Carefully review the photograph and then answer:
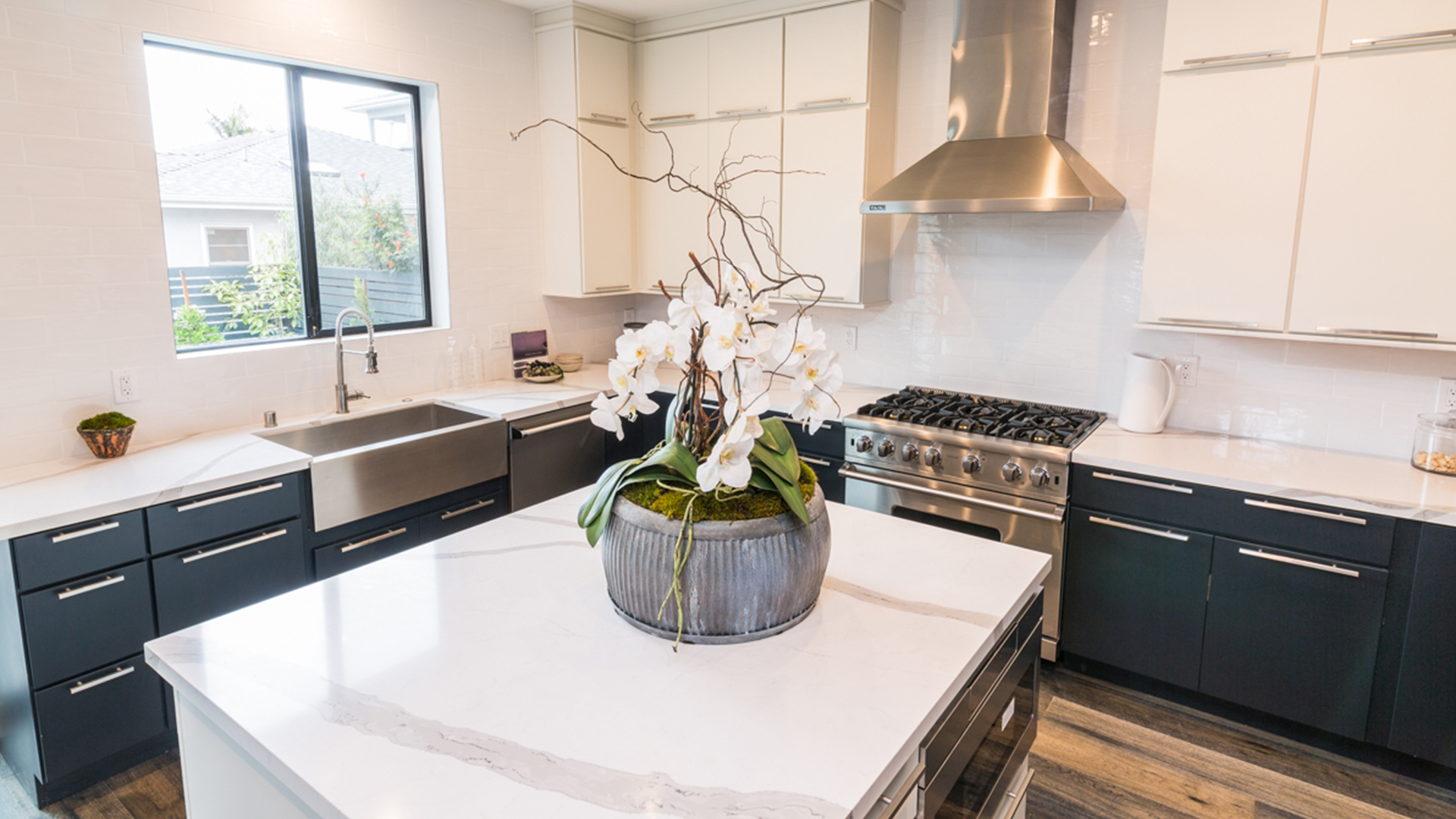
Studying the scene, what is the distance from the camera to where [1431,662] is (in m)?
2.50

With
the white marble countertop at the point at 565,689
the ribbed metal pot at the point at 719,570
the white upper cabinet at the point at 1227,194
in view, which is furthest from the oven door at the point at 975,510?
the ribbed metal pot at the point at 719,570

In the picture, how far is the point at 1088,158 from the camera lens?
3402 millimetres

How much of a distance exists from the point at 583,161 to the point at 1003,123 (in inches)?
78.3

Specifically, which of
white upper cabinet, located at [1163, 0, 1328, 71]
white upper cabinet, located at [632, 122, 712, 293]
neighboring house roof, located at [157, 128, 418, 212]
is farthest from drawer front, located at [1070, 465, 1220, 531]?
neighboring house roof, located at [157, 128, 418, 212]

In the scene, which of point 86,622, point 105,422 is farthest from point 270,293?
point 86,622

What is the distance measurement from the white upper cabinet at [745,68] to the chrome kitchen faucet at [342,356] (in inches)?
74.6

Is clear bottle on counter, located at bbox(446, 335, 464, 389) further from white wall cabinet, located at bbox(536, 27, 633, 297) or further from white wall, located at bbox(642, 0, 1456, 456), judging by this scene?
white wall, located at bbox(642, 0, 1456, 456)

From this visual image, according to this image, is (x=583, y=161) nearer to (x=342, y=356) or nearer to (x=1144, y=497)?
(x=342, y=356)

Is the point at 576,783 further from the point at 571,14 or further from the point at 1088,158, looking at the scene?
the point at 571,14

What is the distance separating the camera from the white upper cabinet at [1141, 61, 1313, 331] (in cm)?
274

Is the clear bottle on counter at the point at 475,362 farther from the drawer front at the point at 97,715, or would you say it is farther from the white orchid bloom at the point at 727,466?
the white orchid bloom at the point at 727,466

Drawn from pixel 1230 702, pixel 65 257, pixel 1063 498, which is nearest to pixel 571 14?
pixel 65 257

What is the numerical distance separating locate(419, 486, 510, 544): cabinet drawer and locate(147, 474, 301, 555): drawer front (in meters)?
0.56

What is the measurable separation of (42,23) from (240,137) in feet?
2.36
